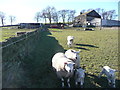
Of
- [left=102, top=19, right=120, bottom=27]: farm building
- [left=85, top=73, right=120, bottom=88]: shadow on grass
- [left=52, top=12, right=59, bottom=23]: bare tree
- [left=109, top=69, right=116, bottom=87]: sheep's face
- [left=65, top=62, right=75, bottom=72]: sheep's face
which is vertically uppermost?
[left=52, top=12, right=59, bottom=23]: bare tree

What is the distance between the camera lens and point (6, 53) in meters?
5.69

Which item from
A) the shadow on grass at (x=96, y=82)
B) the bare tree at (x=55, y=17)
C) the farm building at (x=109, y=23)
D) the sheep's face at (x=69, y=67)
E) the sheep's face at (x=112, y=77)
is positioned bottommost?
the shadow on grass at (x=96, y=82)

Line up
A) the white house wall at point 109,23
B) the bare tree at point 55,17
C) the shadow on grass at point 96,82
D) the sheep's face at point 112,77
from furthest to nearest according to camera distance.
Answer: the bare tree at point 55,17 → the white house wall at point 109,23 → the shadow on grass at point 96,82 → the sheep's face at point 112,77

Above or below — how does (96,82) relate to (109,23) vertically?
below

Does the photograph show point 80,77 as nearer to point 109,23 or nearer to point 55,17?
point 109,23

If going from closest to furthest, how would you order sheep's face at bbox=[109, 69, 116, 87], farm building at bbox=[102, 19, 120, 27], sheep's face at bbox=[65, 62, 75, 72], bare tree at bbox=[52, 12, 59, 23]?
1. sheep's face at bbox=[65, 62, 75, 72]
2. sheep's face at bbox=[109, 69, 116, 87]
3. farm building at bbox=[102, 19, 120, 27]
4. bare tree at bbox=[52, 12, 59, 23]

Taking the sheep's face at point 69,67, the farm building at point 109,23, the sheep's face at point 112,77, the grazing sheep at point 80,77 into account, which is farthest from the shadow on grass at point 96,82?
the farm building at point 109,23

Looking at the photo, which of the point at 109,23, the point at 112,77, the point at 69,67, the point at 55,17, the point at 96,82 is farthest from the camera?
the point at 55,17

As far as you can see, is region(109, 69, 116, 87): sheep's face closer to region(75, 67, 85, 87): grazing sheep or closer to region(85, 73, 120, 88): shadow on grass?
region(85, 73, 120, 88): shadow on grass

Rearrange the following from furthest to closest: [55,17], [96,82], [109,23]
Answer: [55,17] < [109,23] < [96,82]

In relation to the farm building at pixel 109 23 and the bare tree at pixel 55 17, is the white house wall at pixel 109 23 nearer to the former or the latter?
the farm building at pixel 109 23

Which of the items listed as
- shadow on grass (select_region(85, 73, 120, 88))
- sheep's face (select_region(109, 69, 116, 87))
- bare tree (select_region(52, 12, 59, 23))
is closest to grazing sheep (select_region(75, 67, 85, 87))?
shadow on grass (select_region(85, 73, 120, 88))

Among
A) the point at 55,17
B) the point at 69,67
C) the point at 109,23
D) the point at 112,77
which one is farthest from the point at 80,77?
the point at 55,17

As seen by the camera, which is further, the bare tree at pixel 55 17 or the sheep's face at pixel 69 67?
the bare tree at pixel 55 17
